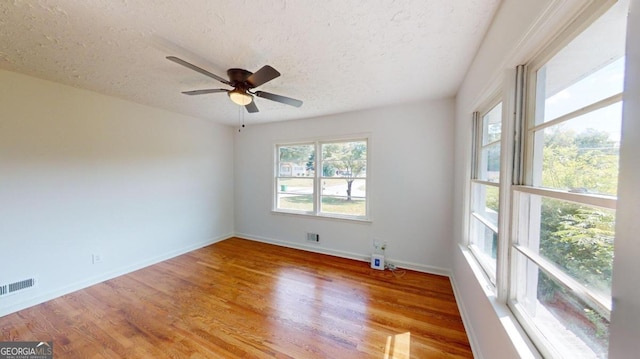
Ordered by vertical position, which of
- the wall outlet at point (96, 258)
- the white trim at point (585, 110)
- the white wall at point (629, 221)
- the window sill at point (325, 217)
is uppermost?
the white trim at point (585, 110)

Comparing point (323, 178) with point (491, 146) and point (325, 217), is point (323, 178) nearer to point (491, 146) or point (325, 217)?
point (325, 217)

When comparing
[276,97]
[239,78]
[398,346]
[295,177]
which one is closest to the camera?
[398,346]

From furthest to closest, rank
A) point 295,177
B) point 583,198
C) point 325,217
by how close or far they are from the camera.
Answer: point 295,177 < point 325,217 < point 583,198

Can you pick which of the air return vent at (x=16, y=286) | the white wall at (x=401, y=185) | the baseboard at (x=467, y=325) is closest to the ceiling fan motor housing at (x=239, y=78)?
the white wall at (x=401, y=185)

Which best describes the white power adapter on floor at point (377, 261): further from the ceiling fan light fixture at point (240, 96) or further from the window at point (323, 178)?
the ceiling fan light fixture at point (240, 96)

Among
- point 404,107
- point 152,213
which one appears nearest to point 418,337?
point 404,107

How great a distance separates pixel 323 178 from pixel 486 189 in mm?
2429

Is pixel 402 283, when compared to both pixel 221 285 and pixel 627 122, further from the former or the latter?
pixel 627 122

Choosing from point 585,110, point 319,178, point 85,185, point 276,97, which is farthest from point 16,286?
point 585,110

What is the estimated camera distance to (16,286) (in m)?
2.19

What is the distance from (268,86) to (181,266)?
2.88 m

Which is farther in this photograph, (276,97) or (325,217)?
(325,217)

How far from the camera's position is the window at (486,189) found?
1.63m

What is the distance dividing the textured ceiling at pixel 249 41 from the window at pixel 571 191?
73 centimetres
